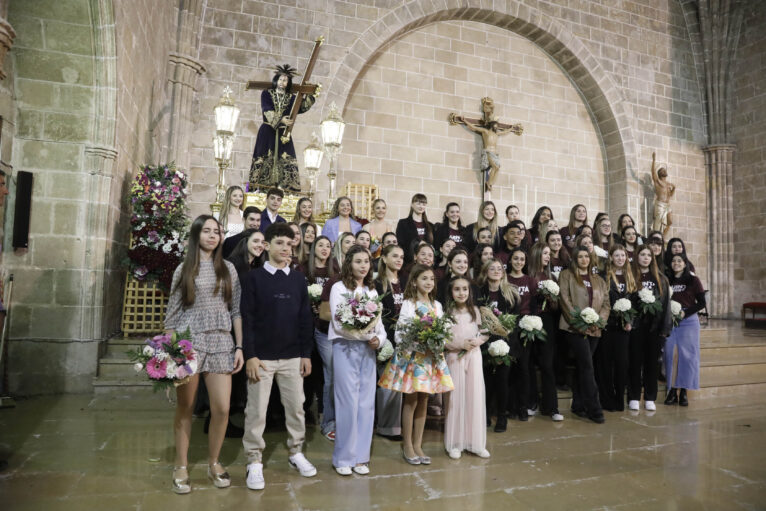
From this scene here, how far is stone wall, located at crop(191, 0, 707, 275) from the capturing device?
9.13m

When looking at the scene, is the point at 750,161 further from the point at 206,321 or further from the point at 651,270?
the point at 206,321

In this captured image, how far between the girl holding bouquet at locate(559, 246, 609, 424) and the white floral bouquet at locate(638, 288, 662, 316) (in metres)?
0.43

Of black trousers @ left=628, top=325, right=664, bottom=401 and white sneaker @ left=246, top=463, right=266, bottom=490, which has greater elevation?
black trousers @ left=628, top=325, right=664, bottom=401

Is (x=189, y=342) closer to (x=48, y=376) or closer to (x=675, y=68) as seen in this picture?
(x=48, y=376)

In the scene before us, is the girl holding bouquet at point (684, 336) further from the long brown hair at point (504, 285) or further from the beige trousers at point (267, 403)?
the beige trousers at point (267, 403)

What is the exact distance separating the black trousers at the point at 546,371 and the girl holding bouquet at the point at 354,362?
7.33 ft

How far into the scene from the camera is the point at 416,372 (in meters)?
3.71

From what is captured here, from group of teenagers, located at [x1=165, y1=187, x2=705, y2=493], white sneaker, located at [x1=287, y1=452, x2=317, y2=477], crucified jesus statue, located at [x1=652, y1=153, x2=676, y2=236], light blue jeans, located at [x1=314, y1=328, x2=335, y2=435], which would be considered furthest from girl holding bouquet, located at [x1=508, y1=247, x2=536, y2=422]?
crucified jesus statue, located at [x1=652, y1=153, x2=676, y2=236]

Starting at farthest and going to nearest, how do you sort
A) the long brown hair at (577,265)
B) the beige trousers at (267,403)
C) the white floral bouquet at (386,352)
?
the long brown hair at (577,265)
the white floral bouquet at (386,352)
the beige trousers at (267,403)

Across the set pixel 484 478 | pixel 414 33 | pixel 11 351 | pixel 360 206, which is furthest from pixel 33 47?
pixel 414 33

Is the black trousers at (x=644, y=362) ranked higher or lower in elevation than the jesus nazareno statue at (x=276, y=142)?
lower

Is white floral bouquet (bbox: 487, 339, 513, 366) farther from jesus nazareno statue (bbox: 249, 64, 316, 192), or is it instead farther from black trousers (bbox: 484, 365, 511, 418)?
jesus nazareno statue (bbox: 249, 64, 316, 192)

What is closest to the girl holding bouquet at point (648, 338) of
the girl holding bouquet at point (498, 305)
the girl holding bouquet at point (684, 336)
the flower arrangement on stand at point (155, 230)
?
the girl holding bouquet at point (684, 336)

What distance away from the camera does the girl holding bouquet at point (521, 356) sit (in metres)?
4.98
